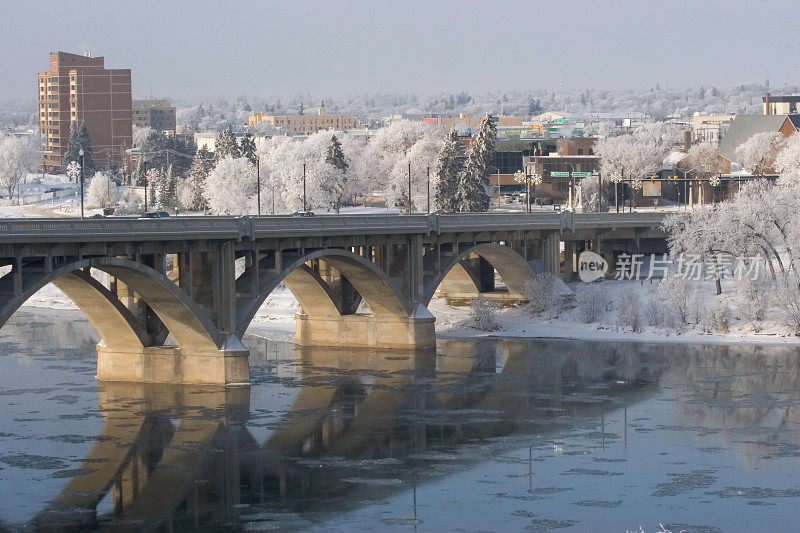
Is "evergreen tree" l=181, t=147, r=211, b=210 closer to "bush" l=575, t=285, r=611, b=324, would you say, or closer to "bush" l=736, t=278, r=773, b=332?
"bush" l=575, t=285, r=611, b=324

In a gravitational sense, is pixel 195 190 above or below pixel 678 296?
above

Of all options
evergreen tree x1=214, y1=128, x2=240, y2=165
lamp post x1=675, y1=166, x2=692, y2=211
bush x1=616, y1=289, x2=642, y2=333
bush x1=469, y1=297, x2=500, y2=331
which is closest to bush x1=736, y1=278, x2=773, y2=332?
bush x1=616, y1=289, x2=642, y2=333

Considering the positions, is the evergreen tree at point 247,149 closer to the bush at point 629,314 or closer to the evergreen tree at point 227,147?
the evergreen tree at point 227,147

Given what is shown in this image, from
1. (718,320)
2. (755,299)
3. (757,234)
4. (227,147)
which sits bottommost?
(718,320)

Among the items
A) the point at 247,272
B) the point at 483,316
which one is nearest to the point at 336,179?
the point at 483,316

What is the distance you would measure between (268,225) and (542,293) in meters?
28.0

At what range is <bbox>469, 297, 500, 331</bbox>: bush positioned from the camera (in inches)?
3364

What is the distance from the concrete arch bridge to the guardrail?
75mm

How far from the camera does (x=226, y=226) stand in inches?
2453

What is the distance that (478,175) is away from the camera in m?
129

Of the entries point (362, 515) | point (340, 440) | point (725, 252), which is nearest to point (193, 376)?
point (340, 440)

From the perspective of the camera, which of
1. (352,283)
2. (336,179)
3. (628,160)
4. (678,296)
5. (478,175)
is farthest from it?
(628,160)

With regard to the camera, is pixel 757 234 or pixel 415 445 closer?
pixel 415 445

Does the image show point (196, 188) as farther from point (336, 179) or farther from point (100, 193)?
point (336, 179)
